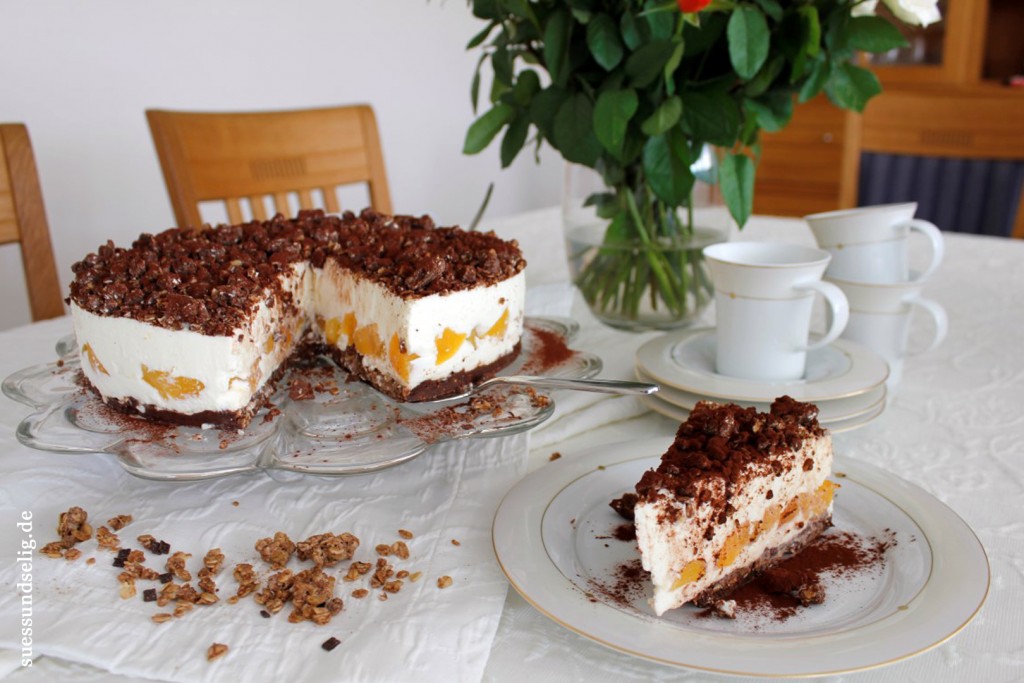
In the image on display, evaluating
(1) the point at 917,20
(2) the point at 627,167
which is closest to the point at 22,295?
(2) the point at 627,167

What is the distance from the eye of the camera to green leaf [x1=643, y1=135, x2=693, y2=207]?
130 cm

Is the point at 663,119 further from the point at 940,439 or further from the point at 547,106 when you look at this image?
the point at 940,439

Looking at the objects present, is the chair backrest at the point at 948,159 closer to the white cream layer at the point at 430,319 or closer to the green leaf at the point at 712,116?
the green leaf at the point at 712,116

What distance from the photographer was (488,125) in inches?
54.7

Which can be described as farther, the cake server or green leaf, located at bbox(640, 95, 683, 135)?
green leaf, located at bbox(640, 95, 683, 135)

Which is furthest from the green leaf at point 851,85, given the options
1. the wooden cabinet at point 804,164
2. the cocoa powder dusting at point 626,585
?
the wooden cabinet at point 804,164

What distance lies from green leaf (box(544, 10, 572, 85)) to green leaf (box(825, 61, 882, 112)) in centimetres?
41

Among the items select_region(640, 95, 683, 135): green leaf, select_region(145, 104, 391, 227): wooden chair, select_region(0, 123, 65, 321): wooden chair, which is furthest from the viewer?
select_region(145, 104, 391, 227): wooden chair

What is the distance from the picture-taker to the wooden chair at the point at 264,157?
1.87 metres

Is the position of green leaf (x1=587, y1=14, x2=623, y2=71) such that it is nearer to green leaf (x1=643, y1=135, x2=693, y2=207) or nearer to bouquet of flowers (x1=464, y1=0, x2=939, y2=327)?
bouquet of flowers (x1=464, y1=0, x2=939, y2=327)

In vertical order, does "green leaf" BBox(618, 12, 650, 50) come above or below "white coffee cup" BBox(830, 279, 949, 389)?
above

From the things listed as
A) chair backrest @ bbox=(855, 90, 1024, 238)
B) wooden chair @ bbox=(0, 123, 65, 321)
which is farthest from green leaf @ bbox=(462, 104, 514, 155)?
chair backrest @ bbox=(855, 90, 1024, 238)

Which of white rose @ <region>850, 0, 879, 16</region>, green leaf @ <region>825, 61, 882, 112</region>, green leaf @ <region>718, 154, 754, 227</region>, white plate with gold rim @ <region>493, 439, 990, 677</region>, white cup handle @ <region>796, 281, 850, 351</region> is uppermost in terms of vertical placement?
white rose @ <region>850, 0, 879, 16</region>

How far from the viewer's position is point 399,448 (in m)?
0.97
